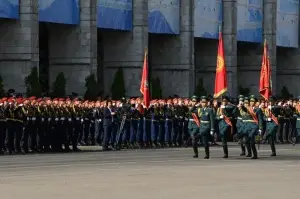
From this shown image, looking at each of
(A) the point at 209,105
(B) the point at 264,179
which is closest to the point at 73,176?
(B) the point at 264,179

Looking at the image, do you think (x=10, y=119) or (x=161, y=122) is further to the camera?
(x=161, y=122)

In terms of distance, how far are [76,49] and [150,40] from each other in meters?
10.1

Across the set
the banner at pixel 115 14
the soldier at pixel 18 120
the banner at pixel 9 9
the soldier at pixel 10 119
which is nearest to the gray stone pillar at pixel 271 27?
the banner at pixel 115 14

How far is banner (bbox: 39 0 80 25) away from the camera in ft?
151

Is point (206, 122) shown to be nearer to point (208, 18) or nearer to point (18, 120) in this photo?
point (18, 120)

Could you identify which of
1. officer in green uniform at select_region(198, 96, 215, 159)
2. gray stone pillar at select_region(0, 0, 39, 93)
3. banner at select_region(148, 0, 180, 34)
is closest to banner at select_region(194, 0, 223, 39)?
banner at select_region(148, 0, 180, 34)

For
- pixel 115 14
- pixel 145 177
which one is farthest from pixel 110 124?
pixel 115 14

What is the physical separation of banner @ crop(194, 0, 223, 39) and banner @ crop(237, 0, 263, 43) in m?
2.12

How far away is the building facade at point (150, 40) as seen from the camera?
1801 inches

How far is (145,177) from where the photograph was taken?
22.0 metres

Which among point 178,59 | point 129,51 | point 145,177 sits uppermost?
point 129,51

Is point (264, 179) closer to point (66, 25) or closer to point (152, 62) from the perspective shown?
point (66, 25)

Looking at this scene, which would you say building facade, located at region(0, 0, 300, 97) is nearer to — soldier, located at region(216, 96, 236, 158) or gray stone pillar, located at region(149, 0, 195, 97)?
gray stone pillar, located at region(149, 0, 195, 97)

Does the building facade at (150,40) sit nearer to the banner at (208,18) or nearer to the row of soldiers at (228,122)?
the banner at (208,18)
